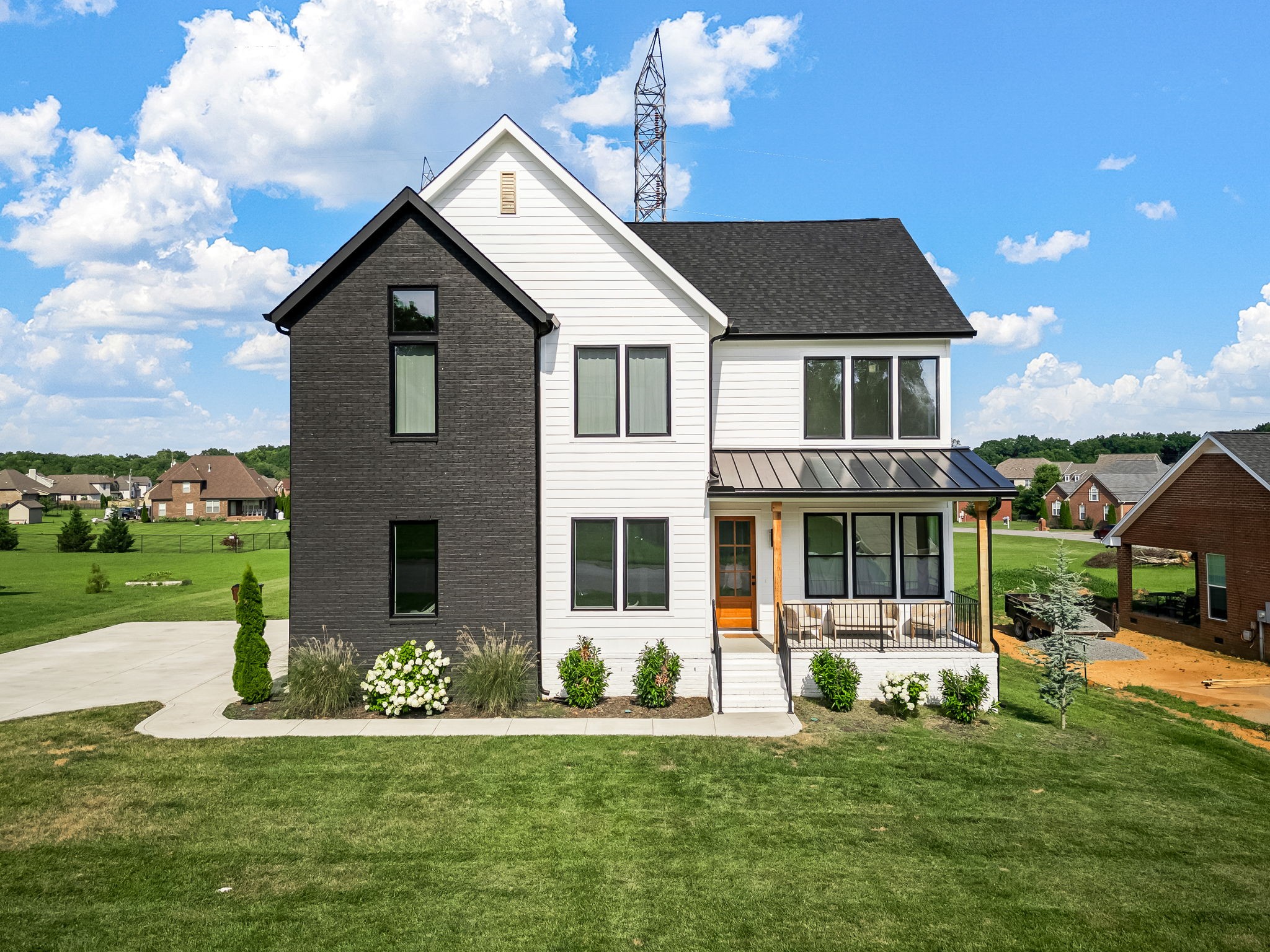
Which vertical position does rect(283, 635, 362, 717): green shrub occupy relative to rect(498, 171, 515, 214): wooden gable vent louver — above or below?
below

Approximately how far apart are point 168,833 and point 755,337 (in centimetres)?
1276

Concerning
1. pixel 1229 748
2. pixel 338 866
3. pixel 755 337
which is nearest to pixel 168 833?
pixel 338 866

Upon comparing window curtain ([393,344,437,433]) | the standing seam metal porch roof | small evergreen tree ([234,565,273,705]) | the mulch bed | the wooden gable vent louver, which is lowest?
the mulch bed

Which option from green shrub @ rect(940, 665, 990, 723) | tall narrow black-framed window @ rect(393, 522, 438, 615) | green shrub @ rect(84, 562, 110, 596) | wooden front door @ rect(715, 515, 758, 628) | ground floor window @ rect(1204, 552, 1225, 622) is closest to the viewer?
green shrub @ rect(940, 665, 990, 723)

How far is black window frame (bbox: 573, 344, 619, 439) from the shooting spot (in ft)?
46.0

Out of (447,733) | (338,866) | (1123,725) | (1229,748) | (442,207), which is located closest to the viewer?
(338,866)

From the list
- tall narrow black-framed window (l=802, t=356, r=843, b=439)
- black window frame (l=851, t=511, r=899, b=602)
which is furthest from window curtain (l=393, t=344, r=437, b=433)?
black window frame (l=851, t=511, r=899, b=602)

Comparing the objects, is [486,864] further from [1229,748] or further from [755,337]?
[1229,748]

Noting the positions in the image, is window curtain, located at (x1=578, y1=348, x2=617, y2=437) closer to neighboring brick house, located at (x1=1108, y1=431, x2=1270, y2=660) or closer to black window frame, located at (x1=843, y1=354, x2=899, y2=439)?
black window frame, located at (x1=843, y1=354, x2=899, y2=439)

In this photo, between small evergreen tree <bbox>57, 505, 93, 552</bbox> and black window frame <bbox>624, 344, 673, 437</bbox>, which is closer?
black window frame <bbox>624, 344, 673, 437</bbox>

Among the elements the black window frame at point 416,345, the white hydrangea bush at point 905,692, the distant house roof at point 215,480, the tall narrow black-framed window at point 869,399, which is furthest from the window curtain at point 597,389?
the distant house roof at point 215,480

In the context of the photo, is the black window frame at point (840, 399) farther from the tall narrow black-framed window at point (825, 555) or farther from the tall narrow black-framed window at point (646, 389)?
the tall narrow black-framed window at point (646, 389)

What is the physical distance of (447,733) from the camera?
38.5 ft

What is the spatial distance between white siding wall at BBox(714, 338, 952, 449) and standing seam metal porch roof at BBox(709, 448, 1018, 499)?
0.74 ft
